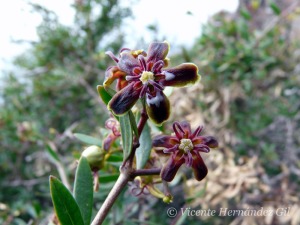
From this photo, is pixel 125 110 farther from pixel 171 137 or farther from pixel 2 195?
pixel 2 195

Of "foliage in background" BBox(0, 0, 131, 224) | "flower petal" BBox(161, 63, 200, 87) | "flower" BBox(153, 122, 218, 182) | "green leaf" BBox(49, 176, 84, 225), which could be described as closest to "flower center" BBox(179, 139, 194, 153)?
"flower" BBox(153, 122, 218, 182)

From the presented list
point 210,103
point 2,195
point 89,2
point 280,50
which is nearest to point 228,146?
point 210,103

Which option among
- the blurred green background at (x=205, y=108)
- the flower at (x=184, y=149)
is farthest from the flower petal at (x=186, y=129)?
the blurred green background at (x=205, y=108)

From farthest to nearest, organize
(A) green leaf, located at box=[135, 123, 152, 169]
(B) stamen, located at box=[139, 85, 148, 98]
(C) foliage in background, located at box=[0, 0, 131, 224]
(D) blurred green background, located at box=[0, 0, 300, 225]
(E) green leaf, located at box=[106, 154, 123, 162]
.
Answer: (C) foliage in background, located at box=[0, 0, 131, 224] < (D) blurred green background, located at box=[0, 0, 300, 225] < (E) green leaf, located at box=[106, 154, 123, 162] < (A) green leaf, located at box=[135, 123, 152, 169] < (B) stamen, located at box=[139, 85, 148, 98]

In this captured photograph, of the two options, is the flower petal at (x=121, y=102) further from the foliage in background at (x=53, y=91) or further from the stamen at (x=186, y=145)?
the foliage in background at (x=53, y=91)

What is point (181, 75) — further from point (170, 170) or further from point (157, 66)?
point (170, 170)

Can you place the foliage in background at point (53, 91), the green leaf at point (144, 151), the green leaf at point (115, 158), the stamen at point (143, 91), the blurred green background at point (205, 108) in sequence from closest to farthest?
1. the stamen at point (143, 91)
2. the green leaf at point (144, 151)
3. the green leaf at point (115, 158)
4. the blurred green background at point (205, 108)
5. the foliage in background at point (53, 91)

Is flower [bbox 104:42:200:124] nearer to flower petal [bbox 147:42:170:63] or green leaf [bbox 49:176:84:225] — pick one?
flower petal [bbox 147:42:170:63]

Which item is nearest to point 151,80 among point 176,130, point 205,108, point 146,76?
point 146,76
